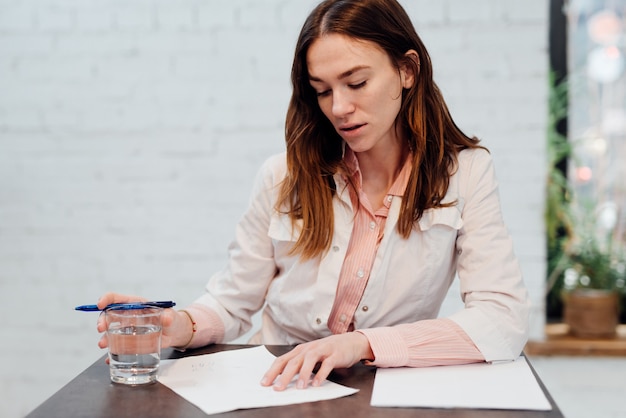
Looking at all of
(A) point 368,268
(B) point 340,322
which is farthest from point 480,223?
(B) point 340,322

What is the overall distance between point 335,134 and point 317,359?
0.60 metres

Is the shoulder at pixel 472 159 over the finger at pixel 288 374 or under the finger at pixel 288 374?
over

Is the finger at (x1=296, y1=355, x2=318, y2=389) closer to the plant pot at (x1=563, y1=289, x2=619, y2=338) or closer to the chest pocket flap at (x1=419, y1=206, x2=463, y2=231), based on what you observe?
the chest pocket flap at (x1=419, y1=206, x2=463, y2=231)

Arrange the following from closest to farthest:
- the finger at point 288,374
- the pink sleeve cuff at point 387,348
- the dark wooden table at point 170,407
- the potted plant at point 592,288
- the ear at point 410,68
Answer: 1. the dark wooden table at point 170,407
2. the finger at point 288,374
3. the pink sleeve cuff at point 387,348
4. the ear at point 410,68
5. the potted plant at point 592,288

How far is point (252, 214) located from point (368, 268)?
0.91 ft

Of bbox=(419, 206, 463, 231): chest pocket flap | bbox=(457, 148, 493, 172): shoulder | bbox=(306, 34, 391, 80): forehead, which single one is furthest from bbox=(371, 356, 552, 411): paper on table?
bbox=(306, 34, 391, 80): forehead

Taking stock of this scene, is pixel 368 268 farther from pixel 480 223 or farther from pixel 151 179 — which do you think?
pixel 151 179

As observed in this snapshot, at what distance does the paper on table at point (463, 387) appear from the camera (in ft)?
3.26

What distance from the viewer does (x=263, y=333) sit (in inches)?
63.0

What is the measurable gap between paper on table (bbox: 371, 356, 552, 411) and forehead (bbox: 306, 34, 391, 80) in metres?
0.54

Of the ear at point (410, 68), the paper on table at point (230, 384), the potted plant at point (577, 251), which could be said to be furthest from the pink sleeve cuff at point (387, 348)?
the potted plant at point (577, 251)

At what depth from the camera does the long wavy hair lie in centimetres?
140

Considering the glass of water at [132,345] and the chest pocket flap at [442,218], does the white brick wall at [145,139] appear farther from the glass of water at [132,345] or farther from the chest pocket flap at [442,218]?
the glass of water at [132,345]

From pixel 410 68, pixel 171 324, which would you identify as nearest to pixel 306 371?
pixel 171 324
